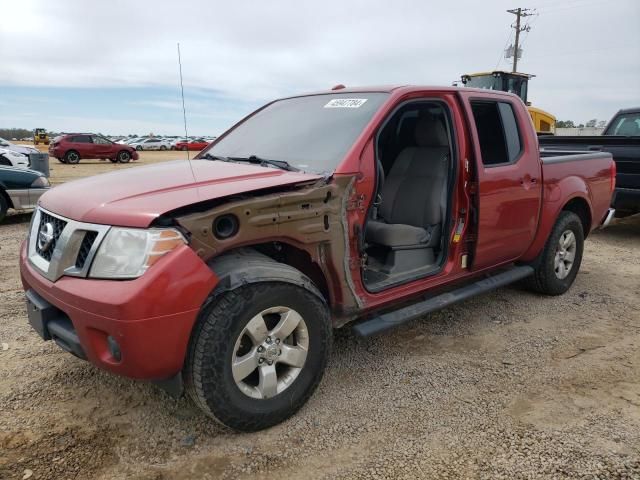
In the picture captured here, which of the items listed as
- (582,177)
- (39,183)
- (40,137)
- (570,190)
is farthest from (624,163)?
(40,137)

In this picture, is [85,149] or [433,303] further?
[85,149]

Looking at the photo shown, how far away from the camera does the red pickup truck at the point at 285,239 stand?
2287 mm

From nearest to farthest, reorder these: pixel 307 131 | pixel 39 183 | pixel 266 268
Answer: pixel 266 268, pixel 307 131, pixel 39 183

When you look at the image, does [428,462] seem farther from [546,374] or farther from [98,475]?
[98,475]

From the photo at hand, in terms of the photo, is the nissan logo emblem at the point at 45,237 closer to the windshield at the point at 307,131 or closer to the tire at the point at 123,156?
the windshield at the point at 307,131

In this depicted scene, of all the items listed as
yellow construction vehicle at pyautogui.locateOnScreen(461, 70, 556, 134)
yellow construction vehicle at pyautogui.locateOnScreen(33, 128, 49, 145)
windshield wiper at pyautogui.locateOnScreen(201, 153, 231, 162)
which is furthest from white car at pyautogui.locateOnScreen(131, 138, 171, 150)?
windshield wiper at pyautogui.locateOnScreen(201, 153, 231, 162)

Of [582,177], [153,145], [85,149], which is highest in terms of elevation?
[582,177]

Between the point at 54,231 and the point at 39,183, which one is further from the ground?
the point at 54,231

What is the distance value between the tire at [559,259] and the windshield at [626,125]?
5099 mm

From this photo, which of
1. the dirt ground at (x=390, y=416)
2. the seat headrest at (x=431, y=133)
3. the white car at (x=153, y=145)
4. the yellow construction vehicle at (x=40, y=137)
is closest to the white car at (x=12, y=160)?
the dirt ground at (x=390, y=416)

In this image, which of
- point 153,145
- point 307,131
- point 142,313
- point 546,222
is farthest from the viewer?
point 153,145

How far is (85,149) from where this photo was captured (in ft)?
85.6

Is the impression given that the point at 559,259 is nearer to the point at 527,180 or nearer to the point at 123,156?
the point at 527,180

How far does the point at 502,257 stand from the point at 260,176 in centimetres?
226
